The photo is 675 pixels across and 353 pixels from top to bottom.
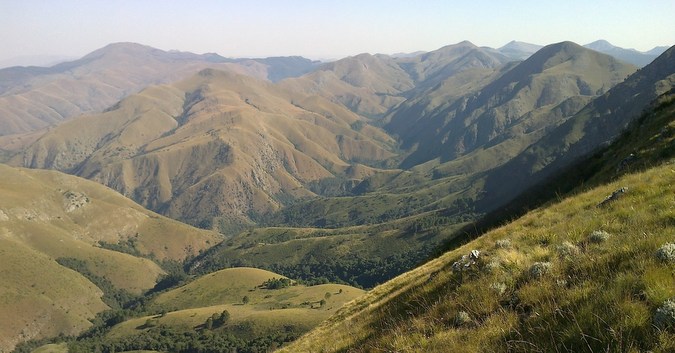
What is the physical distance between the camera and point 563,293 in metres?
11.0

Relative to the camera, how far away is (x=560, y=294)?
11.1 metres

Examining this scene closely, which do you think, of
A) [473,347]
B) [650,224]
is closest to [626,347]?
[473,347]

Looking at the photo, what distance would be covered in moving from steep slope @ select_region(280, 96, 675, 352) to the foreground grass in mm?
32

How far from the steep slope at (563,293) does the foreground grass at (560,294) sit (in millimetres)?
32

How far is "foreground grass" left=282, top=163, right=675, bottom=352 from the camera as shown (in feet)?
29.6

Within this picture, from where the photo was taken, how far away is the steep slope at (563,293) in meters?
8.95

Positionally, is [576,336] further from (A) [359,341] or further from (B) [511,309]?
(A) [359,341]

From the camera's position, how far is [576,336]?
29.6ft

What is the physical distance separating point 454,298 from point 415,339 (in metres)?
2.55

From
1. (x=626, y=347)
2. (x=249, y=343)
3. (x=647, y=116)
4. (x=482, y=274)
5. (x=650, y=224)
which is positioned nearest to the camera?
(x=626, y=347)

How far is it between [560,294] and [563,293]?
9cm

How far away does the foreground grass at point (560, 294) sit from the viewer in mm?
9008

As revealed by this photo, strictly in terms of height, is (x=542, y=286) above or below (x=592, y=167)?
above

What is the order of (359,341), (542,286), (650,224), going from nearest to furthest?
(542,286) → (650,224) → (359,341)
